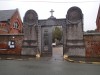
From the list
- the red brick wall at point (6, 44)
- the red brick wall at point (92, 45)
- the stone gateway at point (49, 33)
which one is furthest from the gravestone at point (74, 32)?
the red brick wall at point (6, 44)

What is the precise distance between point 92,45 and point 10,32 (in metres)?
20.6

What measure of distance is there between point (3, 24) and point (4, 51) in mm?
12873

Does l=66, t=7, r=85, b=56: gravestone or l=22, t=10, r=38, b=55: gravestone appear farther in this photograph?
l=22, t=10, r=38, b=55: gravestone

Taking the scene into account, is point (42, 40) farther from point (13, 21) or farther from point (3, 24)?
point (13, 21)

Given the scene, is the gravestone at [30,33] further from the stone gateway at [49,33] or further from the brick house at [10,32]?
the brick house at [10,32]

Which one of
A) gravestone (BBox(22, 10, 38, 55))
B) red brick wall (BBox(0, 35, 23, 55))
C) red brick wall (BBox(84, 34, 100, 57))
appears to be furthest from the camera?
red brick wall (BBox(0, 35, 23, 55))

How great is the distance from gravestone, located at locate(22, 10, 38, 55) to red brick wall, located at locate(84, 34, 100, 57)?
20.9ft

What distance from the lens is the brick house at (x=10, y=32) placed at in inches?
1043

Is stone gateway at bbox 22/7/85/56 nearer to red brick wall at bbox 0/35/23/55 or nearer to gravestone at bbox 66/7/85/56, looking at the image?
gravestone at bbox 66/7/85/56

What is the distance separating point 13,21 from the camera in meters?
42.8

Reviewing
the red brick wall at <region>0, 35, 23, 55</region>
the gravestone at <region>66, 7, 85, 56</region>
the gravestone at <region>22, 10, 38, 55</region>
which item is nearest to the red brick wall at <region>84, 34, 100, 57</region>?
the gravestone at <region>66, 7, 85, 56</region>

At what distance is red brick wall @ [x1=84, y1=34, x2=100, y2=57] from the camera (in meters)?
24.0

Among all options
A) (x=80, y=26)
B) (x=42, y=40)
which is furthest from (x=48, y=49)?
(x=80, y=26)

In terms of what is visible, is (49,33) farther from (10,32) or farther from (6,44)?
(10,32)
